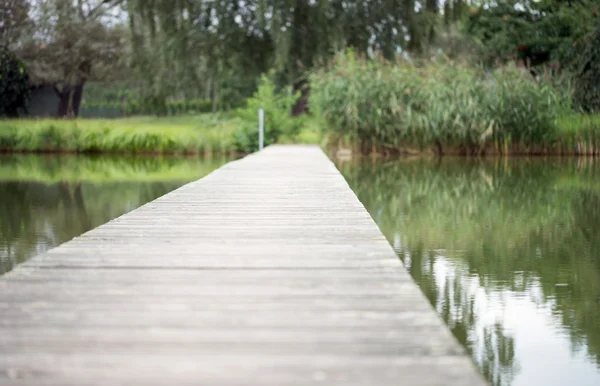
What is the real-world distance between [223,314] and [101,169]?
10.0 metres

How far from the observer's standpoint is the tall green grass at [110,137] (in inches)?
608

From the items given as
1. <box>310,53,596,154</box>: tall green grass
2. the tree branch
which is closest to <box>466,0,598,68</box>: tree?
<box>310,53,596,154</box>: tall green grass

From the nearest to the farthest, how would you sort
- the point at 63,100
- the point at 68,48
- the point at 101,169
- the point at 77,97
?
the point at 101,169 → the point at 68,48 → the point at 63,100 → the point at 77,97

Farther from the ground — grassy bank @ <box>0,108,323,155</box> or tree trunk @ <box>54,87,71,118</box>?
tree trunk @ <box>54,87,71,118</box>

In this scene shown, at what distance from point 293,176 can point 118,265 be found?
4297mm

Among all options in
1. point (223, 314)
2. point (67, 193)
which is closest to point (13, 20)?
point (67, 193)

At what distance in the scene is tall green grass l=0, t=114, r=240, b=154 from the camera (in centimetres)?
1545

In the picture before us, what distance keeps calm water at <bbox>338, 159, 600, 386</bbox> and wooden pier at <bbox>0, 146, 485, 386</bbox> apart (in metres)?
0.41

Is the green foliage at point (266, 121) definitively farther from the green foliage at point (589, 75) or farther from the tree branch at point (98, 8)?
the tree branch at point (98, 8)

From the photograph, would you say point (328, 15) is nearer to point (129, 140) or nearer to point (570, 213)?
point (129, 140)

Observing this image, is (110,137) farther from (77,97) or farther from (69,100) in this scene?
(69,100)

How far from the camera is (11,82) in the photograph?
22.7m

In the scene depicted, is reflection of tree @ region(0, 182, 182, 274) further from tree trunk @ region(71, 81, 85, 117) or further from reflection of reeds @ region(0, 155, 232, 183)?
tree trunk @ region(71, 81, 85, 117)

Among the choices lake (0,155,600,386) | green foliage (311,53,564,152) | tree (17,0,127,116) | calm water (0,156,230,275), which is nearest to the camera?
lake (0,155,600,386)
